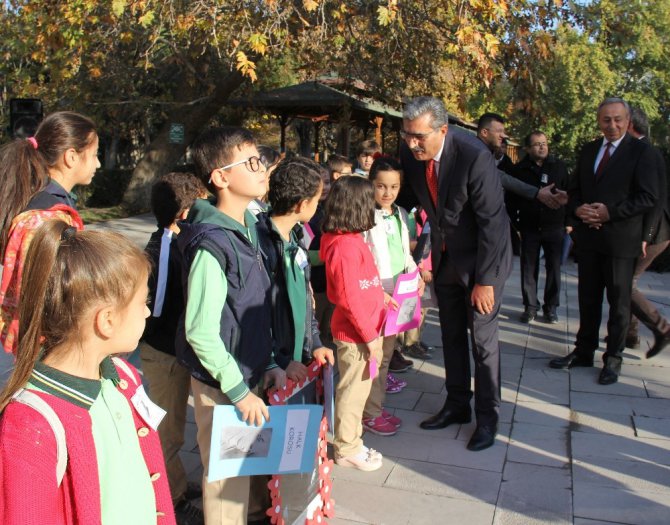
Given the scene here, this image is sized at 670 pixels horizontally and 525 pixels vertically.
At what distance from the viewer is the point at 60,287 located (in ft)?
5.01

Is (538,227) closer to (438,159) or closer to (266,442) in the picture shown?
(438,159)

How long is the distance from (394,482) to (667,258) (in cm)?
863

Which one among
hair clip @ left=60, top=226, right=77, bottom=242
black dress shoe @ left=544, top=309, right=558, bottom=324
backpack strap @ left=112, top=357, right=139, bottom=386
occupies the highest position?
hair clip @ left=60, top=226, right=77, bottom=242

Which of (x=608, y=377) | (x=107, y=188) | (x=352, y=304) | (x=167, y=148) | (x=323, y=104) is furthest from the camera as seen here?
(x=107, y=188)

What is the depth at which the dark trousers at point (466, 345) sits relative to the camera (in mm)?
4055

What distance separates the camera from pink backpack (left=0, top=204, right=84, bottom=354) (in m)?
2.46

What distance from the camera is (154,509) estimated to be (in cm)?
175

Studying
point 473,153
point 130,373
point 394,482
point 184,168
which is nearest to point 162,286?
point 184,168

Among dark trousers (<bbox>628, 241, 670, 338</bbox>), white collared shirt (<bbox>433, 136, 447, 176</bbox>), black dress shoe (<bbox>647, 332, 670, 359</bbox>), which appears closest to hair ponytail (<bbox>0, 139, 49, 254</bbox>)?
white collared shirt (<bbox>433, 136, 447, 176</bbox>)

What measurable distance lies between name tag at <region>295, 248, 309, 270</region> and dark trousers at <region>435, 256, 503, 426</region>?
140cm

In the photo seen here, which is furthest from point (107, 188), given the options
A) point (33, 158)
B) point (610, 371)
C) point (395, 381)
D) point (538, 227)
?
point (33, 158)

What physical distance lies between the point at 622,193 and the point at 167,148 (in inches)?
576

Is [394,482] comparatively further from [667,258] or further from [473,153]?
[667,258]

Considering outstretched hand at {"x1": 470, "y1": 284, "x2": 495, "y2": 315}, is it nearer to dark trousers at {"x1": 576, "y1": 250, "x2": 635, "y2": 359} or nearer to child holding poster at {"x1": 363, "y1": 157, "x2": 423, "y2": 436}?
child holding poster at {"x1": 363, "y1": 157, "x2": 423, "y2": 436}
